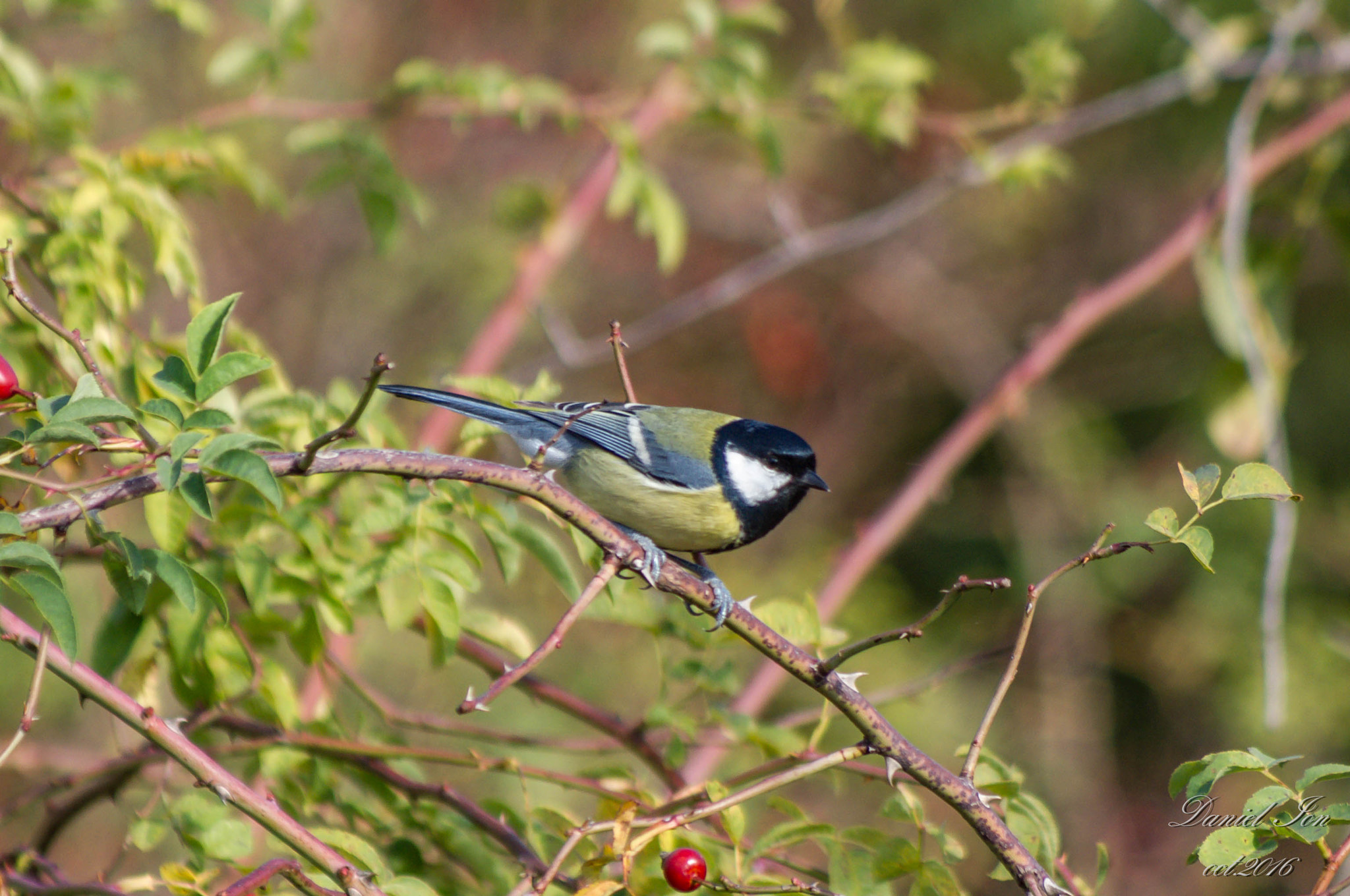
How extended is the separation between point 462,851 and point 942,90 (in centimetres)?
677

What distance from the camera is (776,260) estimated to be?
4.07 meters

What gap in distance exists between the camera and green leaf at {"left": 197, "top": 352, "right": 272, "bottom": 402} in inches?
62.3

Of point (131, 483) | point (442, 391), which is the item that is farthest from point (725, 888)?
point (442, 391)

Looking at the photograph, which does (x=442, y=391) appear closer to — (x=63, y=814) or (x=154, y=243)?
(x=154, y=243)

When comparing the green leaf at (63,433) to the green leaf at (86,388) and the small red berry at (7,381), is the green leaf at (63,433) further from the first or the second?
the small red berry at (7,381)

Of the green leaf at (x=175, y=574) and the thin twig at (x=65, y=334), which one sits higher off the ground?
the thin twig at (x=65, y=334)

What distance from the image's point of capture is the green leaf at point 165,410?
153 cm

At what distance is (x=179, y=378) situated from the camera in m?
1.61

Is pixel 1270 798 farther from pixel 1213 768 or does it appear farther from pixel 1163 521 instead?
pixel 1163 521

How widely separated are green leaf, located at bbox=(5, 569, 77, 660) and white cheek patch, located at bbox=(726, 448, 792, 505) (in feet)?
6.23

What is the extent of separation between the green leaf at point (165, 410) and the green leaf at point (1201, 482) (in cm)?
148

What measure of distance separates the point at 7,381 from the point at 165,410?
355mm

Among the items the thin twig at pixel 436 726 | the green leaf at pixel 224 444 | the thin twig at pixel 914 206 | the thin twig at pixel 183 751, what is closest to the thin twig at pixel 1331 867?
the thin twig at pixel 183 751

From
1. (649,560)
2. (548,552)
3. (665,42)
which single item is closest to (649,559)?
(649,560)
